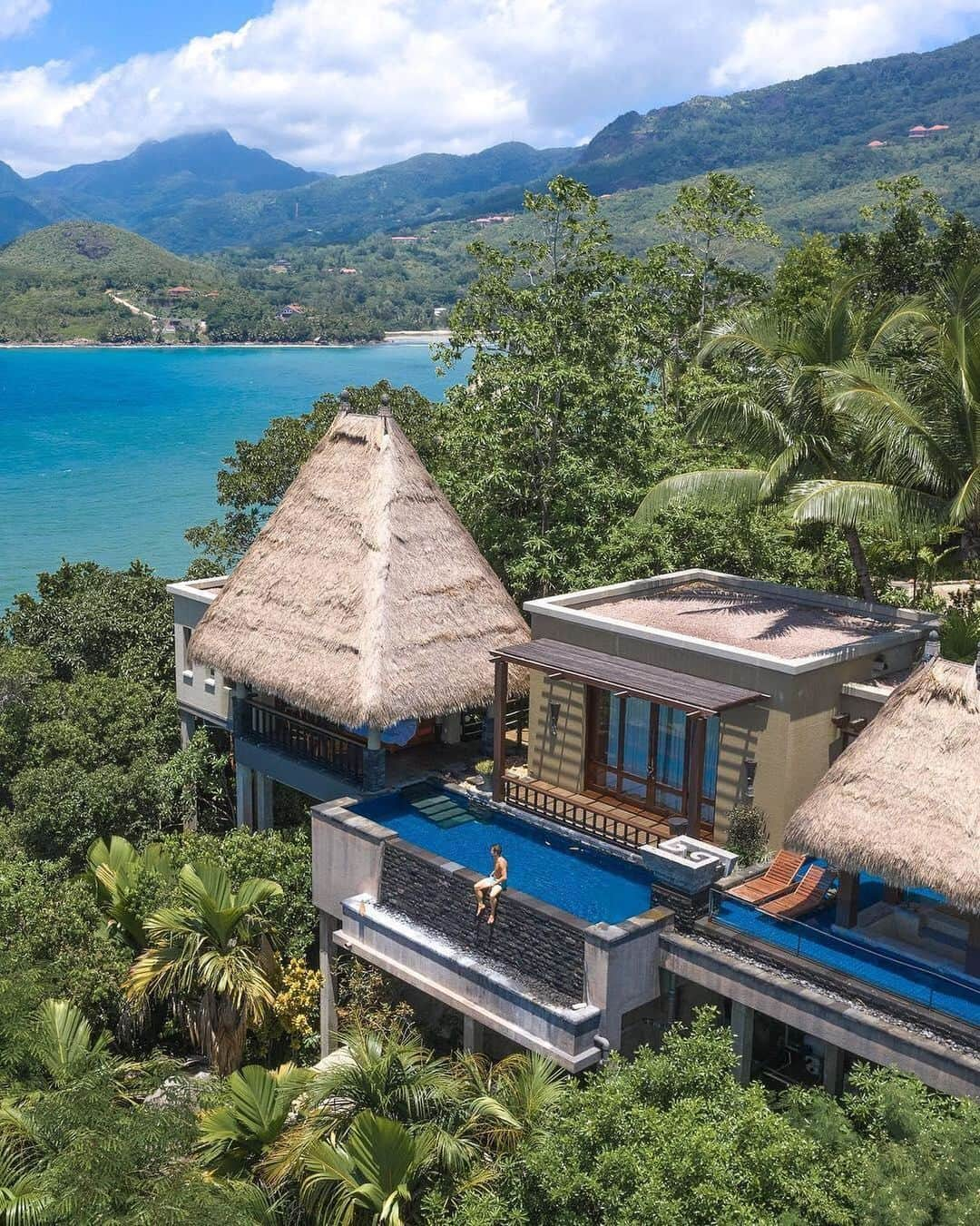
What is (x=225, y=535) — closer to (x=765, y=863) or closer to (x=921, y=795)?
(x=765, y=863)

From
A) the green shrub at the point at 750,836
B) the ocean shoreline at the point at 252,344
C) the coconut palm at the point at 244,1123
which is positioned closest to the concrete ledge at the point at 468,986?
the coconut palm at the point at 244,1123

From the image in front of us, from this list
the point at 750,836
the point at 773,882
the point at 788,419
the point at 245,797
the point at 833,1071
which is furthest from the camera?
the point at 245,797

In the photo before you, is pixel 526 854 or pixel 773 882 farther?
pixel 526 854

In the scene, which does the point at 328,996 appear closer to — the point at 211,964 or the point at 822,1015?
the point at 211,964

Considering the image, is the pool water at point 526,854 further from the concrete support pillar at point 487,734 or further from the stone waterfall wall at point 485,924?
the concrete support pillar at point 487,734

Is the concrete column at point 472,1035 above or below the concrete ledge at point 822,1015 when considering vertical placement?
below

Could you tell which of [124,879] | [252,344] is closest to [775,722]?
[124,879]

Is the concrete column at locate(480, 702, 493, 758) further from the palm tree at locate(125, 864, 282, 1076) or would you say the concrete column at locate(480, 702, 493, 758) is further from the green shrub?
the green shrub
